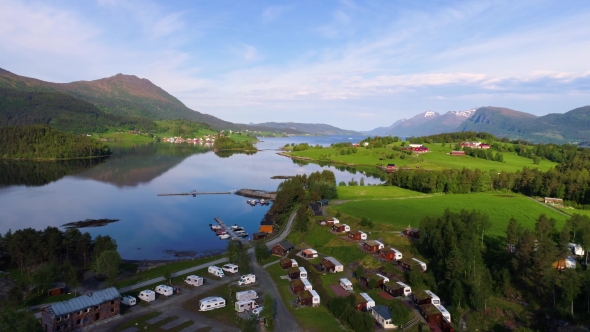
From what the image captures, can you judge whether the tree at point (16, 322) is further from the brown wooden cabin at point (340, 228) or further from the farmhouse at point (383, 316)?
the brown wooden cabin at point (340, 228)

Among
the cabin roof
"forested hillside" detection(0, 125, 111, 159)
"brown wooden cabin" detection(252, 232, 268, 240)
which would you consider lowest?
"brown wooden cabin" detection(252, 232, 268, 240)

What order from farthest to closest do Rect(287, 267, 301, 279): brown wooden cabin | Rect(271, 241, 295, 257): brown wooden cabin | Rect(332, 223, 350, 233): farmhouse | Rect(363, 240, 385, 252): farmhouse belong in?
1. Rect(332, 223, 350, 233): farmhouse
2. Rect(271, 241, 295, 257): brown wooden cabin
3. Rect(363, 240, 385, 252): farmhouse
4. Rect(287, 267, 301, 279): brown wooden cabin

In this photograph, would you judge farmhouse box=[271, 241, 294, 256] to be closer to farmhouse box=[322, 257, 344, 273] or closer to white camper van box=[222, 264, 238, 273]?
farmhouse box=[322, 257, 344, 273]

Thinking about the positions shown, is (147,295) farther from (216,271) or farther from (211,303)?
(216,271)

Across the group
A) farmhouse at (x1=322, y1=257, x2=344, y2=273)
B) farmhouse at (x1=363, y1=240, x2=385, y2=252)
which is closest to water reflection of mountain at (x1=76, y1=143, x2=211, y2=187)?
farmhouse at (x1=322, y1=257, x2=344, y2=273)

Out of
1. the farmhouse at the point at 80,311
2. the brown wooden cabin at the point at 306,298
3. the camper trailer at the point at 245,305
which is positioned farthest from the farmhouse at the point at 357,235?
the farmhouse at the point at 80,311

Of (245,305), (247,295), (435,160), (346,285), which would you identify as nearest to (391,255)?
(346,285)
